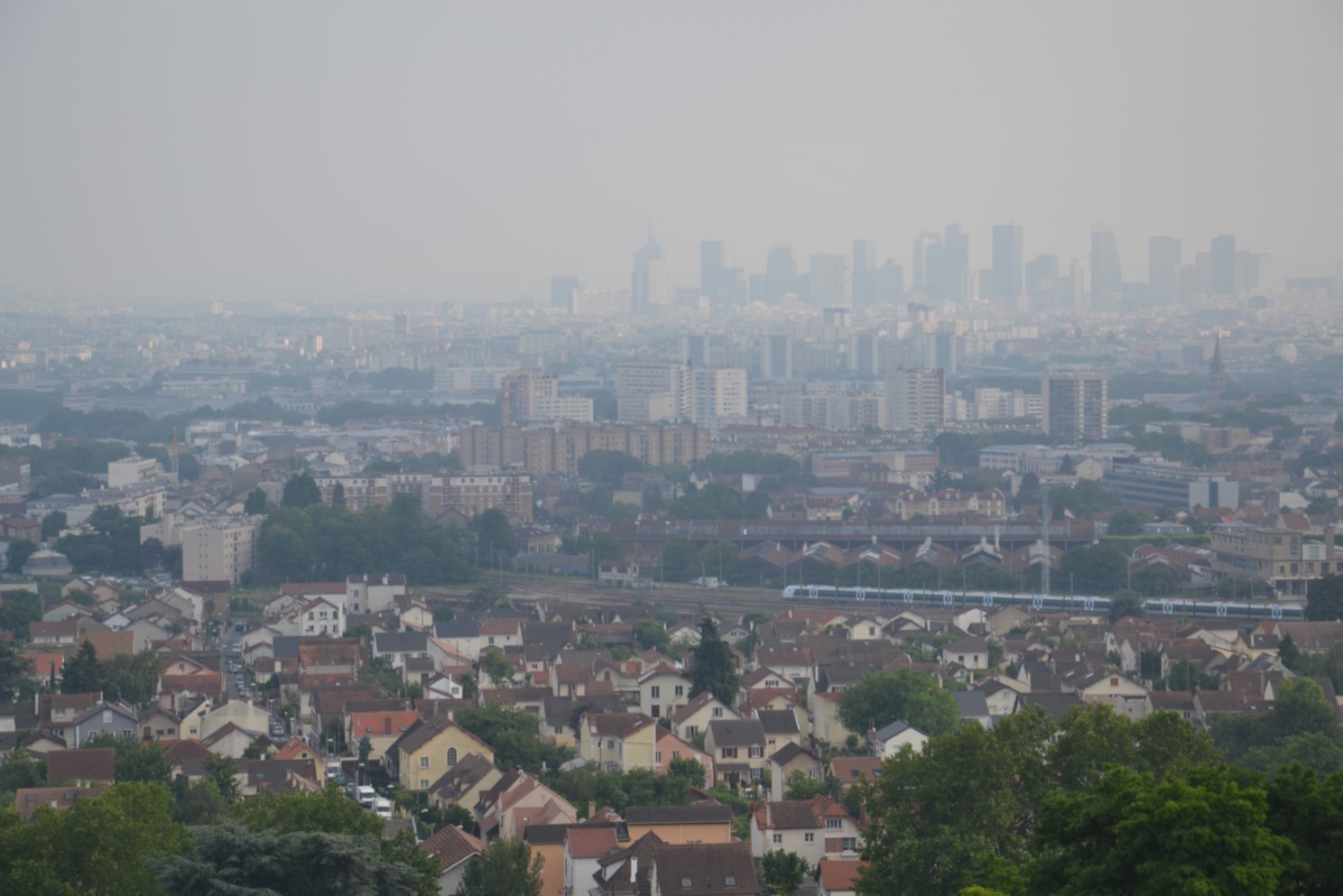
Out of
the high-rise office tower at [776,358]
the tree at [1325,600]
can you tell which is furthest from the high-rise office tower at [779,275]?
the tree at [1325,600]

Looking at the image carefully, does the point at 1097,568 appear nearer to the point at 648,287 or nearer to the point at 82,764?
the point at 82,764

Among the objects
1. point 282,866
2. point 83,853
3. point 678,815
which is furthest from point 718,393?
point 282,866

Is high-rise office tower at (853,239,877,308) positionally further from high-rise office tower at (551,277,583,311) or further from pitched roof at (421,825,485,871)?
pitched roof at (421,825,485,871)

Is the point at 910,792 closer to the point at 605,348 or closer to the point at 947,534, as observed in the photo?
the point at 947,534

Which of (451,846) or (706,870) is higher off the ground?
(706,870)

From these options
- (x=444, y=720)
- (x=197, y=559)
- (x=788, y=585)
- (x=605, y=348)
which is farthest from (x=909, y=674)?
(x=605, y=348)
